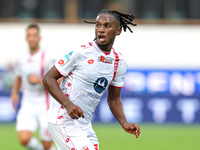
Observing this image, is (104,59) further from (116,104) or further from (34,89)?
(34,89)

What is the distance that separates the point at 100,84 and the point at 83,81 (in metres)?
0.21

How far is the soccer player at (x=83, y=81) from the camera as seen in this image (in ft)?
16.3

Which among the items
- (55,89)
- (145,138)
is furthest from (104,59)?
(145,138)

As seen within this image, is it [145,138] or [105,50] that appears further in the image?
[145,138]

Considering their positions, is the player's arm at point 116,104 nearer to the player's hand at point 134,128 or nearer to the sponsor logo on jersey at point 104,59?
the player's hand at point 134,128

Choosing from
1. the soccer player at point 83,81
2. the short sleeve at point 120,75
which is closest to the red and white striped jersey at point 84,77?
the soccer player at point 83,81

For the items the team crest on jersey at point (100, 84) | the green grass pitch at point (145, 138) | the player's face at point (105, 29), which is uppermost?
the player's face at point (105, 29)

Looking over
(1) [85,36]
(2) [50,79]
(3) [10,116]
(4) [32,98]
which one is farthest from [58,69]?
(1) [85,36]

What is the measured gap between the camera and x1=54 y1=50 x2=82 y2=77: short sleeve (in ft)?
16.3

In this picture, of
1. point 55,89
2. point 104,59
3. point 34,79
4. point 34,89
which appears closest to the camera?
point 55,89

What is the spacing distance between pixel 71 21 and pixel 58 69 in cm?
1330

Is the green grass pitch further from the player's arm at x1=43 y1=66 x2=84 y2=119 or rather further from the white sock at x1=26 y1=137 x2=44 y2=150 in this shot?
the player's arm at x1=43 y1=66 x2=84 y2=119

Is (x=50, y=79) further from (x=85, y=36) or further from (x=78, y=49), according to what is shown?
(x=85, y=36)

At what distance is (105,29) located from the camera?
16.5 feet
